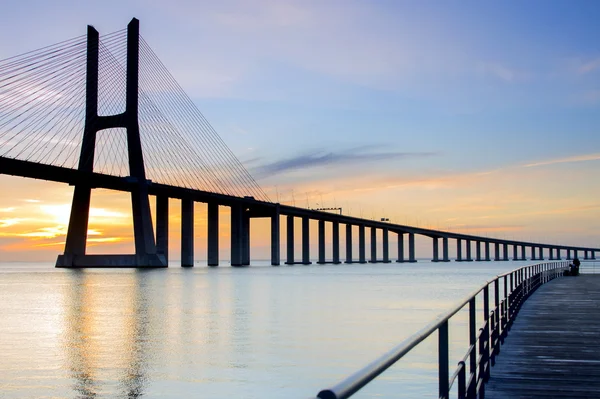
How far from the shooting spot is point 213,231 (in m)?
106

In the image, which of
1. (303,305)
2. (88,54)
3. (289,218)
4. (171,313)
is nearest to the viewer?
(171,313)

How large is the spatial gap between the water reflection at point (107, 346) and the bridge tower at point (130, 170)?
31.9 metres

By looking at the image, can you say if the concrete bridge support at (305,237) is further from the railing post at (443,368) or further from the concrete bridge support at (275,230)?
the railing post at (443,368)

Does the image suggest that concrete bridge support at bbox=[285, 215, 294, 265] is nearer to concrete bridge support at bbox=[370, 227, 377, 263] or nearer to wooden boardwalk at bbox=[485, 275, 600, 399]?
concrete bridge support at bbox=[370, 227, 377, 263]

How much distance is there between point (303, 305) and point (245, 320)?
9.14 m

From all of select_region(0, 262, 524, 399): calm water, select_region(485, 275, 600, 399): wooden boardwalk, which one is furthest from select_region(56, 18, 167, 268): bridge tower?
select_region(485, 275, 600, 399): wooden boardwalk

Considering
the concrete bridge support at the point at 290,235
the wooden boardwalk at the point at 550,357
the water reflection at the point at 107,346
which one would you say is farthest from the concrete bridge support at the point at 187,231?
the wooden boardwalk at the point at 550,357

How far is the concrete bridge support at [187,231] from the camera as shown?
90438 millimetres

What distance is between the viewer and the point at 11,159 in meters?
61.5

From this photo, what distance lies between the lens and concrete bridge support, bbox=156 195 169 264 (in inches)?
3409

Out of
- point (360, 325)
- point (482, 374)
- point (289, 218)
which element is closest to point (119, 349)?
point (360, 325)

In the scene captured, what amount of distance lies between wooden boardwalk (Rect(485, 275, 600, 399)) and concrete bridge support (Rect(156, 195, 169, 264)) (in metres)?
71.4

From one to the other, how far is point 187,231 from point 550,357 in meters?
86.3

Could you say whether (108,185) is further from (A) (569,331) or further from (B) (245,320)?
(A) (569,331)
